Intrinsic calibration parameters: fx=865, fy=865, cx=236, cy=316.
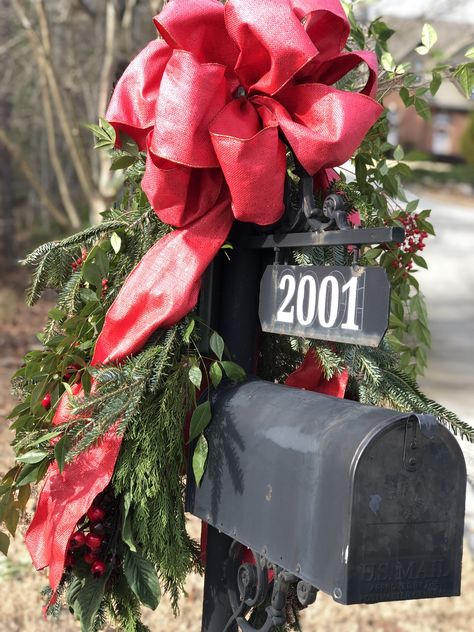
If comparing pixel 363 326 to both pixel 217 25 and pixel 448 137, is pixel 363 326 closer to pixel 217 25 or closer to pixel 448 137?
pixel 217 25

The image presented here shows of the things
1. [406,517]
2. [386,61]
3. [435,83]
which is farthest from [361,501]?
[386,61]

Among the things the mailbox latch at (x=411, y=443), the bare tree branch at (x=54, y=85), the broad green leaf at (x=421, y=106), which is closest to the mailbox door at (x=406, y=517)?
the mailbox latch at (x=411, y=443)

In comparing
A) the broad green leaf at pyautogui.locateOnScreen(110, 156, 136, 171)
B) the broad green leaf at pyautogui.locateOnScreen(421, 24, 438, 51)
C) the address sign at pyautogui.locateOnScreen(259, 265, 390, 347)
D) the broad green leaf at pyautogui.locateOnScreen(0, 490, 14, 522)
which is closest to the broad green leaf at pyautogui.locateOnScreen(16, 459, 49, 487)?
the broad green leaf at pyautogui.locateOnScreen(0, 490, 14, 522)

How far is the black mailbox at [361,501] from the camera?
4.54ft

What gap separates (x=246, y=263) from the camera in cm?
193

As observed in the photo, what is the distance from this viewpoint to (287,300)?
5.75 ft

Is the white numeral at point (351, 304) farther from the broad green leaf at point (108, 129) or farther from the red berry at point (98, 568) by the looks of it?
the red berry at point (98, 568)

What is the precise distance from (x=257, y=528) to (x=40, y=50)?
6.74 meters

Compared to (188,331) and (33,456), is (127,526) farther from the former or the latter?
(188,331)

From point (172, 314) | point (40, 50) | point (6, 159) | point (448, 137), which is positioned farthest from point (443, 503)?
point (448, 137)

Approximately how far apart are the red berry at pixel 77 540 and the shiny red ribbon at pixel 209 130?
43 millimetres

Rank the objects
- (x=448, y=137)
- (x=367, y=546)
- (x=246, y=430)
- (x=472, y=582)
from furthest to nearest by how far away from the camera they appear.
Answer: (x=448, y=137), (x=472, y=582), (x=246, y=430), (x=367, y=546)

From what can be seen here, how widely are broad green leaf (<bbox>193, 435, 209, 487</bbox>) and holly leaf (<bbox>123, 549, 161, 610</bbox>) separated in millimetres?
253

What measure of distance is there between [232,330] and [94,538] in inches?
21.6
